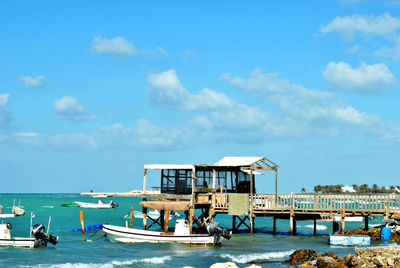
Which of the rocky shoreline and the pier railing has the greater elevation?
the pier railing

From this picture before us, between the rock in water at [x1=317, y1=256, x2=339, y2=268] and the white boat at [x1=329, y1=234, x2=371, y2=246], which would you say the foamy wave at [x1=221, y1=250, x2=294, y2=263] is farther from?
the rock in water at [x1=317, y1=256, x2=339, y2=268]

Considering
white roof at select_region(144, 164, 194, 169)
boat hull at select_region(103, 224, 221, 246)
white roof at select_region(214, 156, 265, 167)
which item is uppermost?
white roof at select_region(214, 156, 265, 167)

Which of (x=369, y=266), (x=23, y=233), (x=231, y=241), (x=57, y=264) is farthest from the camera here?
(x=23, y=233)

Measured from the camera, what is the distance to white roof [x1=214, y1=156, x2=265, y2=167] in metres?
41.8

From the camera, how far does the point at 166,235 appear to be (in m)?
38.0

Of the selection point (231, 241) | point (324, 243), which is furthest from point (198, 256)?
point (324, 243)

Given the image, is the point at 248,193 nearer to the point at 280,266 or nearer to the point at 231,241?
the point at 231,241

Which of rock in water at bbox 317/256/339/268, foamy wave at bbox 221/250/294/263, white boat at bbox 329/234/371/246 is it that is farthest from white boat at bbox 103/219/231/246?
rock in water at bbox 317/256/339/268

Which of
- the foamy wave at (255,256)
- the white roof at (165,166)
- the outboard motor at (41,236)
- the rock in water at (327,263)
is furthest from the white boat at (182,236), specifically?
the rock in water at (327,263)

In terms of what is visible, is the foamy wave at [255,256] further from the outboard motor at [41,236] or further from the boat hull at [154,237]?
the outboard motor at [41,236]

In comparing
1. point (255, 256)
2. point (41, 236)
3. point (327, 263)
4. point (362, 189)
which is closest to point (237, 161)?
point (255, 256)

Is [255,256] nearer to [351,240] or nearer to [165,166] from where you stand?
[351,240]

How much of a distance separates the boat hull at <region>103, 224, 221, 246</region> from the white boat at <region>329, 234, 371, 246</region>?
24.8 feet

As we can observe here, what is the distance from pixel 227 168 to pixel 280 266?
48.3 ft
